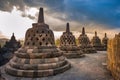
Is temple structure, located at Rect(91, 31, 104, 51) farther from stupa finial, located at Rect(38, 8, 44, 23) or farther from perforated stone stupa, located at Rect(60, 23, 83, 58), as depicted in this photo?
stupa finial, located at Rect(38, 8, 44, 23)

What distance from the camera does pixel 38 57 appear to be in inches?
379

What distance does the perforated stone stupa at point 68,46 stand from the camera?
55.1 ft

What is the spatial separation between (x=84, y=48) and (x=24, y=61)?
45.5 feet

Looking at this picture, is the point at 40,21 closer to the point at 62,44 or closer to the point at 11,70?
the point at 11,70

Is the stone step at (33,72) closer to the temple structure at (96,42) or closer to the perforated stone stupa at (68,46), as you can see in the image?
the perforated stone stupa at (68,46)

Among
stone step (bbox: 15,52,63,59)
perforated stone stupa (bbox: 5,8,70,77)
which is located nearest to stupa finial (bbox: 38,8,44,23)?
perforated stone stupa (bbox: 5,8,70,77)

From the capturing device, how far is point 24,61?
9.52 meters

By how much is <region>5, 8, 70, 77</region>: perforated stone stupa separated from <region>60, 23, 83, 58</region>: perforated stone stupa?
594 cm

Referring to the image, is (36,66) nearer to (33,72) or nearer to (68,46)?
(33,72)

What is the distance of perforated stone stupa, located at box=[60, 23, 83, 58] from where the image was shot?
55.1ft

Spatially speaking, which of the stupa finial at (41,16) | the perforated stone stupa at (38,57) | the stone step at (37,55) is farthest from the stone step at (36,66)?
the stupa finial at (41,16)

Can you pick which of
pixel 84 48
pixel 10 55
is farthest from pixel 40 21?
pixel 84 48

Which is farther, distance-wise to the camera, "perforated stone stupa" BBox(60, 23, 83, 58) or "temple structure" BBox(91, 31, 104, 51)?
"temple structure" BBox(91, 31, 104, 51)

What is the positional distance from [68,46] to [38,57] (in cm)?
795
